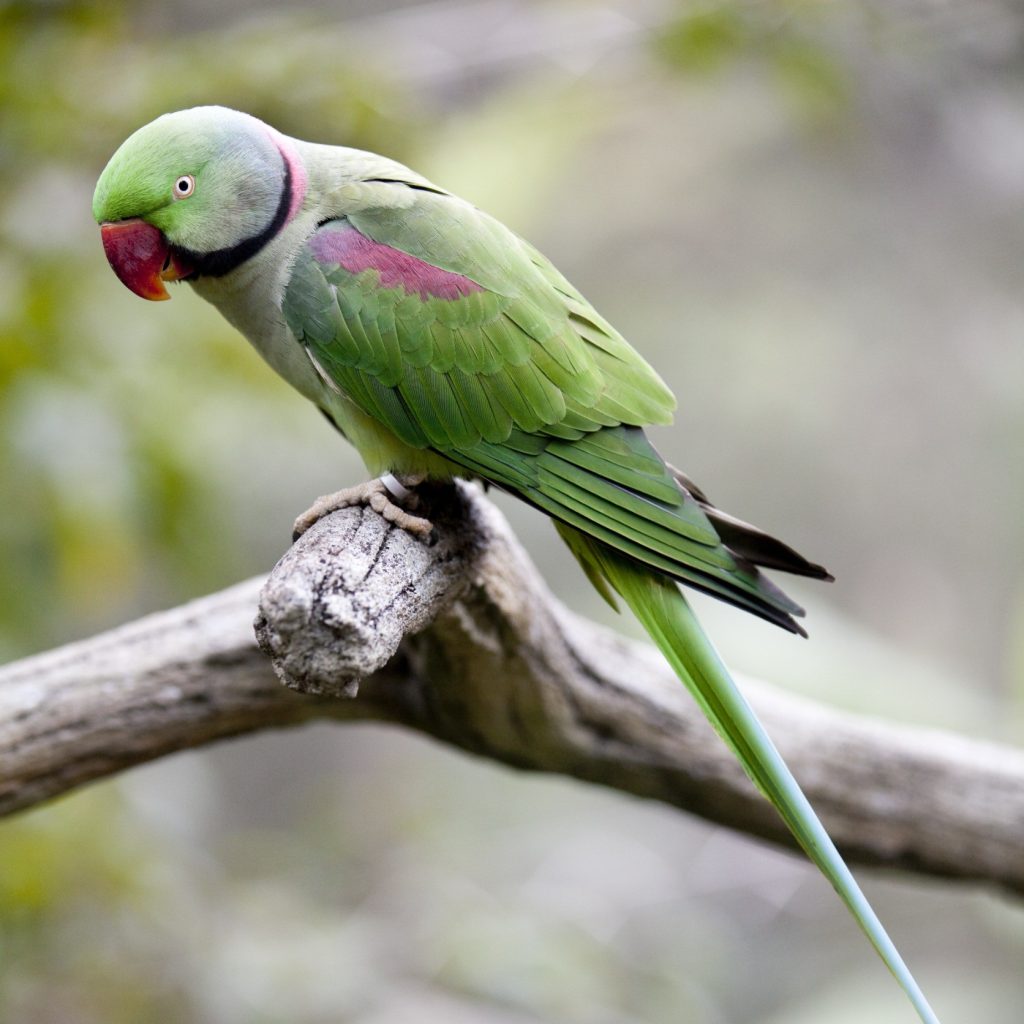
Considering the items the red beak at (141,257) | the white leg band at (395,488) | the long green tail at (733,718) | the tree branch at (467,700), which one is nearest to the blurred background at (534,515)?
the tree branch at (467,700)

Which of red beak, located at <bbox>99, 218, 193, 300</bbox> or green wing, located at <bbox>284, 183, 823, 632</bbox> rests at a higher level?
red beak, located at <bbox>99, 218, 193, 300</bbox>

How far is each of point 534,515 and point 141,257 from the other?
317cm

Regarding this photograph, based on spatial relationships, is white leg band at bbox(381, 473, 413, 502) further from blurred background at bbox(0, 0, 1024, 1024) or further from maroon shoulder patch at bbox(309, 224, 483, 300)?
blurred background at bbox(0, 0, 1024, 1024)

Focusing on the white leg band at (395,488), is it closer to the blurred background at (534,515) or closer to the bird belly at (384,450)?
the bird belly at (384,450)

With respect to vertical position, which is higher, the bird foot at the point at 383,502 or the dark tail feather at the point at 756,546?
the bird foot at the point at 383,502

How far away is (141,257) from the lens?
1467 mm

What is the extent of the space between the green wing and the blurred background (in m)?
0.81

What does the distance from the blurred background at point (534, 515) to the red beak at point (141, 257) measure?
0.66 metres

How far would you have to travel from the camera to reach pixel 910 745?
204 centimetres

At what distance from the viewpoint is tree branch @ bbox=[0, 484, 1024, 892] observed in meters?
1.27

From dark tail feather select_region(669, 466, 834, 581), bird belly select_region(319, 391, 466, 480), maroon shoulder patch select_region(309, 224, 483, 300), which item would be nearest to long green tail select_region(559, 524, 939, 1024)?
dark tail feather select_region(669, 466, 834, 581)

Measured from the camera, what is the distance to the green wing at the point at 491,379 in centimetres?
150

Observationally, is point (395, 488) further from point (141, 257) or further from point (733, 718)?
point (733, 718)

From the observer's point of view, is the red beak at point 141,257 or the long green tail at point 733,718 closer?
the long green tail at point 733,718
